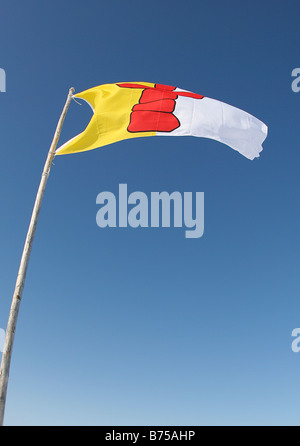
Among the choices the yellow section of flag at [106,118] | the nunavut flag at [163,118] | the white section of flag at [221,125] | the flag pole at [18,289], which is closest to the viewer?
the flag pole at [18,289]

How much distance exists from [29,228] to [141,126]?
7.04 metres

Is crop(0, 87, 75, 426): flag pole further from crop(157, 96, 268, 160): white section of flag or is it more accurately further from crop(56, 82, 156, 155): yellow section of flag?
crop(157, 96, 268, 160): white section of flag

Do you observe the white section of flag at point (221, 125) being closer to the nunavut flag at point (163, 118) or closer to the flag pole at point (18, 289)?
the nunavut flag at point (163, 118)

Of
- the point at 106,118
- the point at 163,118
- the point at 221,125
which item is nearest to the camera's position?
the point at 106,118

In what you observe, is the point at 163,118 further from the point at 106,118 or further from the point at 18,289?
the point at 18,289

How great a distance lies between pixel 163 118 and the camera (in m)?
17.8

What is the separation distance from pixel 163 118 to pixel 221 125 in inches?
109

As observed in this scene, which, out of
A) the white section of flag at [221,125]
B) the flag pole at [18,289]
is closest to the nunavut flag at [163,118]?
the white section of flag at [221,125]

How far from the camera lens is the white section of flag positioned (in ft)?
58.3

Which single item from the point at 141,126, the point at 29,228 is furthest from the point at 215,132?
the point at 29,228

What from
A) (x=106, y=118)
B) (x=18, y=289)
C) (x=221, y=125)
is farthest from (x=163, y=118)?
(x=18, y=289)

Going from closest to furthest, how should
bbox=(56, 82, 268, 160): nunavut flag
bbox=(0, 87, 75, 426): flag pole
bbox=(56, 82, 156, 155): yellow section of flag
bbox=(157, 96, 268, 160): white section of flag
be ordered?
bbox=(0, 87, 75, 426): flag pole < bbox=(56, 82, 156, 155): yellow section of flag < bbox=(56, 82, 268, 160): nunavut flag < bbox=(157, 96, 268, 160): white section of flag

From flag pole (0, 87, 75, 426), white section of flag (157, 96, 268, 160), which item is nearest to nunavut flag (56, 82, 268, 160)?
white section of flag (157, 96, 268, 160)

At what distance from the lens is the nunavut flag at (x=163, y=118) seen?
1723cm
